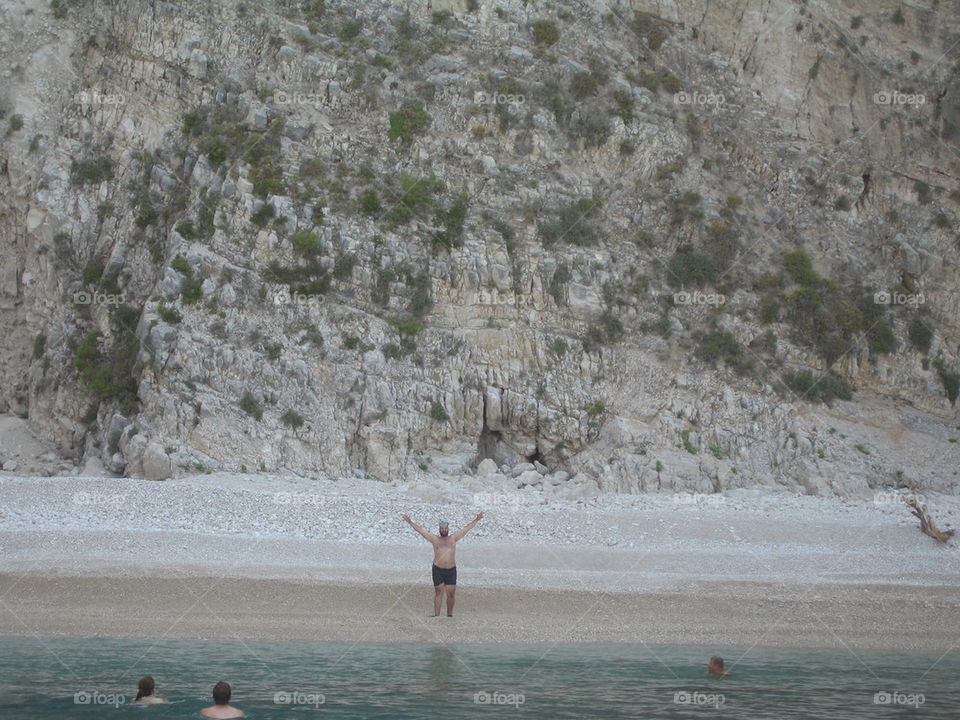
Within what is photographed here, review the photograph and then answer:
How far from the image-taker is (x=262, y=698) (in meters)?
10.1

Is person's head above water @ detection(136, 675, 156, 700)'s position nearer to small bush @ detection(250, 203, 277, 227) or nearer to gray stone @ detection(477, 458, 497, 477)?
gray stone @ detection(477, 458, 497, 477)

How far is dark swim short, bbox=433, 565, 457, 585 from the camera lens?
44.5ft

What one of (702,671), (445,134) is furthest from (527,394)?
(702,671)

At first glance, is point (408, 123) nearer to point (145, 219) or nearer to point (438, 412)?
point (145, 219)

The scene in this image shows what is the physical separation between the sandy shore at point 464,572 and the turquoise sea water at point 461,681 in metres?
0.59

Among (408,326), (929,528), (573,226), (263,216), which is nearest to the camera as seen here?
(929,528)

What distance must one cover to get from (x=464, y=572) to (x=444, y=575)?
6.29 ft

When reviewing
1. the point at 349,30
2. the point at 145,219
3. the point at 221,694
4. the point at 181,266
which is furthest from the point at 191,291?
the point at 221,694

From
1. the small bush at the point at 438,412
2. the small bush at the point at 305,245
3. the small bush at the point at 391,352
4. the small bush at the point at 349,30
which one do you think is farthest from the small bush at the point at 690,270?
the small bush at the point at 349,30

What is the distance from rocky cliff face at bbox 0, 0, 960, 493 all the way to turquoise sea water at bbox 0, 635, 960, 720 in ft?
32.8

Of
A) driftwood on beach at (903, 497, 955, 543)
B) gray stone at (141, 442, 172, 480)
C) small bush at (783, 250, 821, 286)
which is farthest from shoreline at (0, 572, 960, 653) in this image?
small bush at (783, 250, 821, 286)

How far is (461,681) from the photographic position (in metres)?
11.0

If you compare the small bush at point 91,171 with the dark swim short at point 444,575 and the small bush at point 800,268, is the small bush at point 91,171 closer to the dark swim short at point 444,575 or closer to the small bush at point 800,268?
the dark swim short at point 444,575

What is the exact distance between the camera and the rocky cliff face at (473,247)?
23500 millimetres
